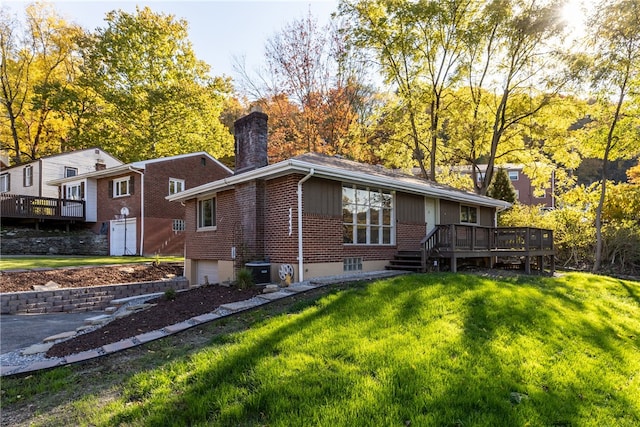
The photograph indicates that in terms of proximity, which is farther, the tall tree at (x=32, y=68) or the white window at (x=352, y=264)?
the tall tree at (x=32, y=68)

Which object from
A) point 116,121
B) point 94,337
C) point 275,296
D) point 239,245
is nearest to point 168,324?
point 94,337

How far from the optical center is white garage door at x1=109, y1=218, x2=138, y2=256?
2042 centimetres

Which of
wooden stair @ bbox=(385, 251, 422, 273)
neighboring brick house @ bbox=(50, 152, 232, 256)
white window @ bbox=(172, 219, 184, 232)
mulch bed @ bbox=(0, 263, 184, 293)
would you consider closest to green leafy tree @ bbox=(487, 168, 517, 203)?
wooden stair @ bbox=(385, 251, 422, 273)

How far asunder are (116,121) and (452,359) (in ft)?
99.2

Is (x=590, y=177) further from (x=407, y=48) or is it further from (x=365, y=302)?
(x=365, y=302)

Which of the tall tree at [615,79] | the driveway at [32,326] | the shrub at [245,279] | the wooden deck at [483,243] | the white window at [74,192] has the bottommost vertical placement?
the driveway at [32,326]

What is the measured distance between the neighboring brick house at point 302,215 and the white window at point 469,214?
116 cm

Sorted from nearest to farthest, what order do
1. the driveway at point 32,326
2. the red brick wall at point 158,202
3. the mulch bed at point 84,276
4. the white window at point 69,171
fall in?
the driveway at point 32,326 < the mulch bed at point 84,276 < the red brick wall at point 158,202 < the white window at point 69,171

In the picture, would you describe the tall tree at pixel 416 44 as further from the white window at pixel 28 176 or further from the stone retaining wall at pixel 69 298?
the white window at pixel 28 176

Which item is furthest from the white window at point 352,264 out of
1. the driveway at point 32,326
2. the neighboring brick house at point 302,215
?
the driveway at point 32,326

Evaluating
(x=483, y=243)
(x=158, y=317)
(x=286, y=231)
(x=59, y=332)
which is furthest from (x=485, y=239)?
(x=59, y=332)

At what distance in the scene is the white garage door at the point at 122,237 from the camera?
67.0ft

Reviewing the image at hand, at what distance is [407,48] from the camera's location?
62.5 ft

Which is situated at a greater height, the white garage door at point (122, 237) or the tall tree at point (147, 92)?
the tall tree at point (147, 92)
